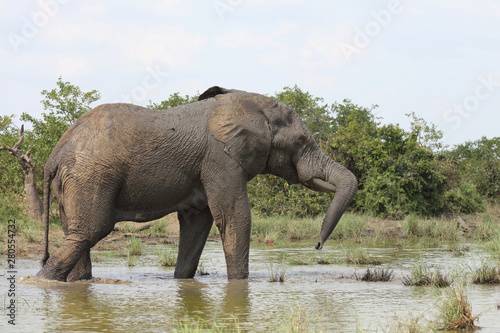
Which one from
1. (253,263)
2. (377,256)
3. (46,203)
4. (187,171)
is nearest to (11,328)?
(46,203)

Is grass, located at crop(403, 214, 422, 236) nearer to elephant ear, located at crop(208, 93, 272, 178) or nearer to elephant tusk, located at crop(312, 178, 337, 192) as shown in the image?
elephant tusk, located at crop(312, 178, 337, 192)

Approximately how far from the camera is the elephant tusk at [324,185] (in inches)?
383

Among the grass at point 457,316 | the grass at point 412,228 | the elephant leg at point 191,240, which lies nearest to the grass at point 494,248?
the elephant leg at point 191,240

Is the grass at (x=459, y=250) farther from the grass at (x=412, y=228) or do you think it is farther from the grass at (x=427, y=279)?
the grass at (x=427, y=279)

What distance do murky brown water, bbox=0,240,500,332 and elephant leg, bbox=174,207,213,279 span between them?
222 mm

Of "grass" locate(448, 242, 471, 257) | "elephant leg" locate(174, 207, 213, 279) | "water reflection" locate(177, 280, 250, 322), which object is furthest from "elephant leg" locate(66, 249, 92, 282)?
"grass" locate(448, 242, 471, 257)

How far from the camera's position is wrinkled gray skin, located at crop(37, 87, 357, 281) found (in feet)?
28.7

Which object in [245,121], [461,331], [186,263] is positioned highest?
[245,121]

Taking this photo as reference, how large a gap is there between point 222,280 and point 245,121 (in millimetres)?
2214

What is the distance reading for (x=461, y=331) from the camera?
5.90 m

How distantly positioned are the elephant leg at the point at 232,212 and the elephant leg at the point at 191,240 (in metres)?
0.81

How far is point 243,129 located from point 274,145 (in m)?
0.63

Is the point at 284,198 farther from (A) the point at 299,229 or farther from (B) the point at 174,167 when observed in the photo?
(B) the point at 174,167

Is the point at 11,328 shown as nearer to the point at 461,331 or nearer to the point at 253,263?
the point at 461,331
